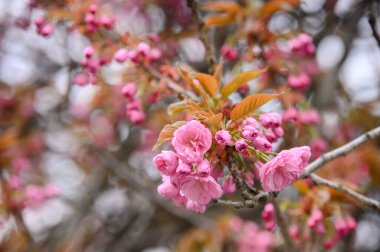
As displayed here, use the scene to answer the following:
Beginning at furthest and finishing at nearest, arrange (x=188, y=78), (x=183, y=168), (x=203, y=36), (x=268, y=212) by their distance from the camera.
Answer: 1. (x=203, y=36)
2. (x=268, y=212)
3. (x=188, y=78)
4. (x=183, y=168)

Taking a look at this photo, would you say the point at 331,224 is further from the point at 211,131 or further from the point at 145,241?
the point at 145,241

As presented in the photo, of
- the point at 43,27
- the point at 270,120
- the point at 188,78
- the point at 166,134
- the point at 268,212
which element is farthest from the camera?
the point at 43,27

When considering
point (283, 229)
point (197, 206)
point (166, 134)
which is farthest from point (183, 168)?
point (283, 229)

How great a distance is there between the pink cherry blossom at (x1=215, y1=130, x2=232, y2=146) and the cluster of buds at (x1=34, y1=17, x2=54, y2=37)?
1.51 meters

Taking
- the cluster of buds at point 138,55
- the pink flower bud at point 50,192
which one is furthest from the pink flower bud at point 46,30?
the pink flower bud at point 50,192

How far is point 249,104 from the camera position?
1.63 metres

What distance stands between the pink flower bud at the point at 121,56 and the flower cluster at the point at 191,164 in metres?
0.93

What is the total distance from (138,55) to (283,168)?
3.59 ft

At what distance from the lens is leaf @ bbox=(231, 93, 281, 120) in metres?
1.60

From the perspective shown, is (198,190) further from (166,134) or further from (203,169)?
(166,134)

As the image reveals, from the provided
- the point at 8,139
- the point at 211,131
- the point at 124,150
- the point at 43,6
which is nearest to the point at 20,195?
the point at 8,139

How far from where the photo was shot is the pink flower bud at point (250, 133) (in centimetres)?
151

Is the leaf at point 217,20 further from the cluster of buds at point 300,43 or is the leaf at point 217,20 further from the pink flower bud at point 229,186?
the pink flower bud at point 229,186

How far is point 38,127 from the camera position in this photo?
17.7 ft
